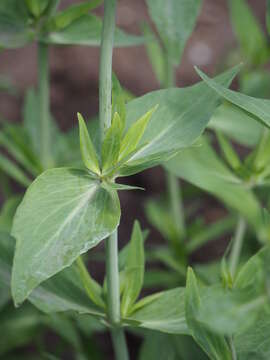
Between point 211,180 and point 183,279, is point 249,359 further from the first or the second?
point 183,279

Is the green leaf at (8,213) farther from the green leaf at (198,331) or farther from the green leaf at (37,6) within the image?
the green leaf at (198,331)

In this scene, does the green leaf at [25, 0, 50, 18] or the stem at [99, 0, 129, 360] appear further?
the green leaf at [25, 0, 50, 18]

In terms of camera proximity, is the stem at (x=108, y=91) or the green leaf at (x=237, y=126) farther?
the green leaf at (x=237, y=126)

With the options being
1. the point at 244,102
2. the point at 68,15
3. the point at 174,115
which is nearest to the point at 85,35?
the point at 68,15

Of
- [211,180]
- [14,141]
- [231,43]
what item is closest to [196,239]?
[211,180]

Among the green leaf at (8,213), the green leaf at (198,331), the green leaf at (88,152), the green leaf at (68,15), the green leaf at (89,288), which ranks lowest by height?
the green leaf at (8,213)

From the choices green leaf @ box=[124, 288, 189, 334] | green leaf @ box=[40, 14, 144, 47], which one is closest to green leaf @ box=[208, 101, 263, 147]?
green leaf @ box=[40, 14, 144, 47]

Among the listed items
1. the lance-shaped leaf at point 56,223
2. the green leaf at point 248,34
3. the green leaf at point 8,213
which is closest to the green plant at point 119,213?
the lance-shaped leaf at point 56,223

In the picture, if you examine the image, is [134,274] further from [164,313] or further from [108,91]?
[108,91]

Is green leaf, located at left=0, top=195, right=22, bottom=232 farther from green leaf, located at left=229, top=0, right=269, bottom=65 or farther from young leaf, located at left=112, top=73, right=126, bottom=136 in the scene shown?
green leaf, located at left=229, top=0, right=269, bottom=65
